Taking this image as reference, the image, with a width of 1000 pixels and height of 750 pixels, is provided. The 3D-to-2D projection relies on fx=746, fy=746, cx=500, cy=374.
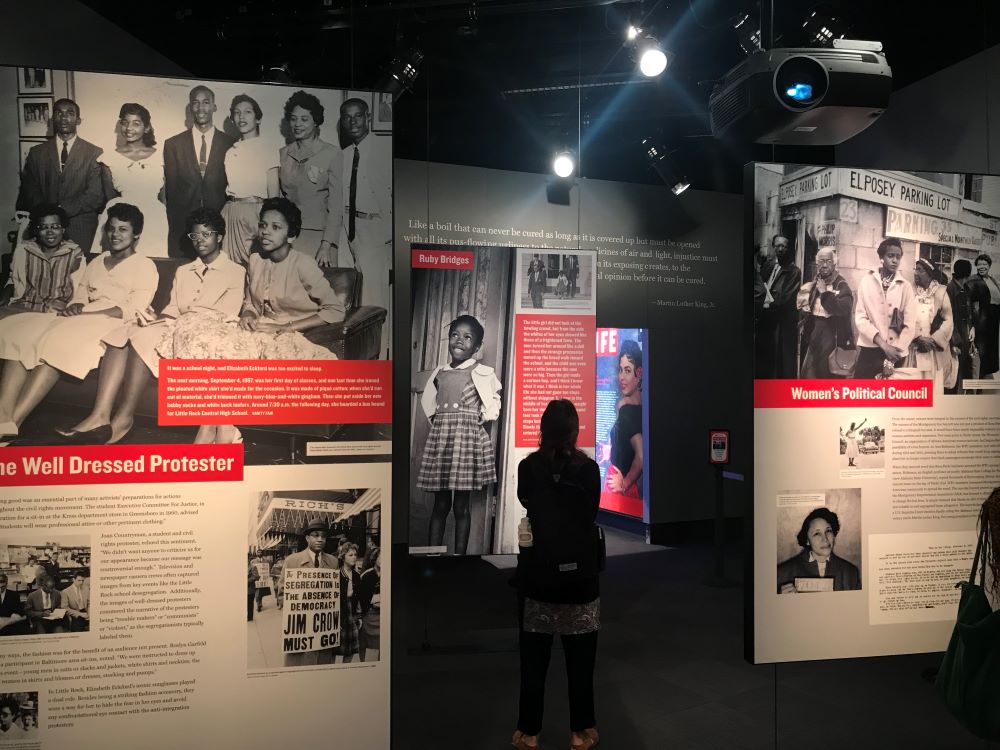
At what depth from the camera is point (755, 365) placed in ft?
9.53

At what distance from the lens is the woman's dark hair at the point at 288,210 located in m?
2.33

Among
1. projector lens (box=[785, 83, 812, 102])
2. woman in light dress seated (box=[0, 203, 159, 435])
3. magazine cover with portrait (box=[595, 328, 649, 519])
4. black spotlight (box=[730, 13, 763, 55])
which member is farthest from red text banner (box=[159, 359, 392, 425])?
magazine cover with portrait (box=[595, 328, 649, 519])

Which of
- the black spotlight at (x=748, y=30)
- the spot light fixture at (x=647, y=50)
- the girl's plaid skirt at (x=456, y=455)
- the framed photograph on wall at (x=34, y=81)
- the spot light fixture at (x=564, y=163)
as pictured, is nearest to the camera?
the framed photograph on wall at (x=34, y=81)

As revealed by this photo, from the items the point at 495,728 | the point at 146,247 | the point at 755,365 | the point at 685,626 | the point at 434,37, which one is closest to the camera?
the point at 146,247

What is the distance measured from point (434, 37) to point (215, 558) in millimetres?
4654

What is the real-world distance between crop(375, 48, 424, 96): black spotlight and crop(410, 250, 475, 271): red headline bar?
1.44 metres

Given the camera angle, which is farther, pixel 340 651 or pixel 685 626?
pixel 685 626

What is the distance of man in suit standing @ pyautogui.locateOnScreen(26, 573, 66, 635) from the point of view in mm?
2193

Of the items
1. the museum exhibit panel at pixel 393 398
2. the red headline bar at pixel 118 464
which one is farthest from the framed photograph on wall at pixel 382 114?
the red headline bar at pixel 118 464

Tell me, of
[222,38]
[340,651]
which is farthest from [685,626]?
[222,38]

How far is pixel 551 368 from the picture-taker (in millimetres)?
4398

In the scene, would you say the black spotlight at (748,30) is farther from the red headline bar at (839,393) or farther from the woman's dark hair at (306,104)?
the woman's dark hair at (306,104)

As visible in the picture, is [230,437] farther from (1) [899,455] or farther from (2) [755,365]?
(1) [899,455]

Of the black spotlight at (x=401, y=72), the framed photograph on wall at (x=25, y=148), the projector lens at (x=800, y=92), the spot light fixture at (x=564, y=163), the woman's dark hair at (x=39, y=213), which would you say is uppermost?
the black spotlight at (x=401, y=72)
